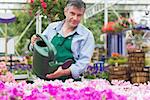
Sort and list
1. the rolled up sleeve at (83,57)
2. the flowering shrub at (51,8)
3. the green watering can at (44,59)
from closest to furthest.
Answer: the green watering can at (44,59)
the rolled up sleeve at (83,57)
the flowering shrub at (51,8)

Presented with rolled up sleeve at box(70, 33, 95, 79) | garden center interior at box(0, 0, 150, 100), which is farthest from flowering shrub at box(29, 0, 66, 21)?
rolled up sleeve at box(70, 33, 95, 79)

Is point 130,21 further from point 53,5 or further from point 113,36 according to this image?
point 53,5

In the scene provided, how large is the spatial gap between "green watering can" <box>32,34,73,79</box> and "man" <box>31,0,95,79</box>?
0.06m

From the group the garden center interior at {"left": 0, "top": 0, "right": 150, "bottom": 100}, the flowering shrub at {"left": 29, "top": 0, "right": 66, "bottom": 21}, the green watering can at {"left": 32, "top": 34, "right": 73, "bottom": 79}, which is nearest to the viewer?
the garden center interior at {"left": 0, "top": 0, "right": 150, "bottom": 100}

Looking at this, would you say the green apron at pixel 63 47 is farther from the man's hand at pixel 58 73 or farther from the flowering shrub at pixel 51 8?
the flowering shrub at pixel 51 8

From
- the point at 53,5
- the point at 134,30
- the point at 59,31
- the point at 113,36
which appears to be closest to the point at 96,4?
the point at 113,36

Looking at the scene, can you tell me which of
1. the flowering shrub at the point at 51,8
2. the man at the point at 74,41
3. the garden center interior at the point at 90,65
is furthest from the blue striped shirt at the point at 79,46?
the flowering shrub at the point at 51,8

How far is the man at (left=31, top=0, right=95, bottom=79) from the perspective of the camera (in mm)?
2191

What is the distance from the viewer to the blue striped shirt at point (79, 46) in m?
2.18

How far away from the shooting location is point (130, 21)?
12.5 meters

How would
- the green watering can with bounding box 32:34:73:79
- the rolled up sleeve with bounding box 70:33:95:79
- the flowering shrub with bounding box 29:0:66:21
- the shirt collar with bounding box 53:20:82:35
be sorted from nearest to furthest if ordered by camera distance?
the green watering can with bounding box 32:34:73:79 < the rolled up sleeve with bounding box 70:33:95:79 < the shirt collar with bounding box 53:20:82:35 < the flowering shrub with bounding box 29:0:66:21

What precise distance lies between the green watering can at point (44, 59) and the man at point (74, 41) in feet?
0.20

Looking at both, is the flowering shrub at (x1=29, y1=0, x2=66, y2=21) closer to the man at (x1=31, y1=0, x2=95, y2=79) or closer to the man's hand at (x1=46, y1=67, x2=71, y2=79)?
the man at (x1=31, y1=0, x2=95, y2=79)

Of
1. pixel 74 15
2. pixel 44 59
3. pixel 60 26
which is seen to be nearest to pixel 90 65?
pixel 60 26
